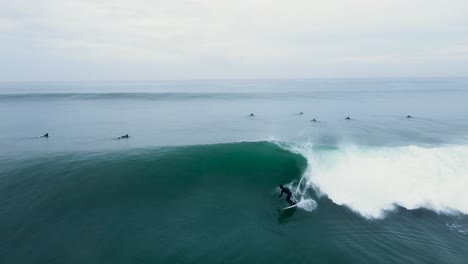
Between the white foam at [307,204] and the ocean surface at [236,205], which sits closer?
the ocean surface at [236,205]

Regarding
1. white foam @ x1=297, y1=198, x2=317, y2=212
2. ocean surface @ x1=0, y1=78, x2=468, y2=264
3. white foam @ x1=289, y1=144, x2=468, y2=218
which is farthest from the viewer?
white foam @ x1=289, y1=144, x2=468, y2=218

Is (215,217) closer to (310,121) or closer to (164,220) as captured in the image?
(164,220)

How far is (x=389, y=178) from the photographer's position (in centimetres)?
1542

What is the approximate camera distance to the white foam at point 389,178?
→ 44.5 ft

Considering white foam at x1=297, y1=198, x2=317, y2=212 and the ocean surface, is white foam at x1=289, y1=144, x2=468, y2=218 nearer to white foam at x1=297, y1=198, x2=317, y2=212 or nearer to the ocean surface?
the ocean surface

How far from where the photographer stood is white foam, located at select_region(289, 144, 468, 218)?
13578 mm

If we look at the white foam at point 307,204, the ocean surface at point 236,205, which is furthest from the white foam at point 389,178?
the white foam at point 307,204

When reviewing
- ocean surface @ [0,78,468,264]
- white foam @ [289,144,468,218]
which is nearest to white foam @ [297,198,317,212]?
ocean surface @ [0,78,468,264]

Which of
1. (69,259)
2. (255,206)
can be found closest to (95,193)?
(69,259)

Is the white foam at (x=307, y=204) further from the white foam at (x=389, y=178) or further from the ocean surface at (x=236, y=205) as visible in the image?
the white foam at (x=389, y=178)

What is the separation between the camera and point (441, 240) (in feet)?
35.9

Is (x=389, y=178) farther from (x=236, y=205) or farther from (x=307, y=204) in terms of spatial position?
(x=236, y=205)

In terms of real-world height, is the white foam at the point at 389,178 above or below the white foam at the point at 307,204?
above

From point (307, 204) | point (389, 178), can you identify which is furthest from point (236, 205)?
point (389, 178)
